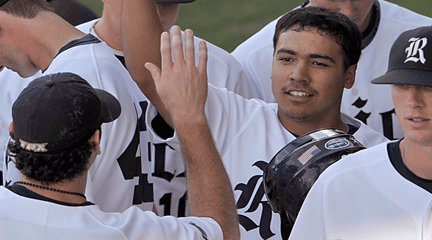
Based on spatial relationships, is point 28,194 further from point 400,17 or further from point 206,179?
point 400,17

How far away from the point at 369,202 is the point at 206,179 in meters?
0.46

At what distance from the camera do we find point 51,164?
1603mm

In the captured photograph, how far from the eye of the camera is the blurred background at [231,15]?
6973 millimetres

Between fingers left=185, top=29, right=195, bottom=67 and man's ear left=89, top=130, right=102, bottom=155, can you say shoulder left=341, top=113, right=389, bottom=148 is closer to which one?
fingers left=185, top=29, right=195, bottom=67

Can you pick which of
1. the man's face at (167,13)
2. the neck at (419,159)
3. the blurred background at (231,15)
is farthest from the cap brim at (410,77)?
the blurred background at (231,15)

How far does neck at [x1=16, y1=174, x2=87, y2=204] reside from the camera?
1596mm

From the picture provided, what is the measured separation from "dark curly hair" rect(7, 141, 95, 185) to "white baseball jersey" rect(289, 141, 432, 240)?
611 millimetres

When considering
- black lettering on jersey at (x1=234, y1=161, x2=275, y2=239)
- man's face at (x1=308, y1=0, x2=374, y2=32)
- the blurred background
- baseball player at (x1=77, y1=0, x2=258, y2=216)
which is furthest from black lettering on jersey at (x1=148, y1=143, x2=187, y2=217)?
the blurred background

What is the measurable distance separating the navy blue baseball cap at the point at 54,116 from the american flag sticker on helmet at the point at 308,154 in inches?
23.7

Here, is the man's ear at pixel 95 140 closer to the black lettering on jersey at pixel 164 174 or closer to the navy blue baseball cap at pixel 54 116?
the navy blue baseball cap at pixel 54 116

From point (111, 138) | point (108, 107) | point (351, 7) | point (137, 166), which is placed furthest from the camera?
point (351, 7)

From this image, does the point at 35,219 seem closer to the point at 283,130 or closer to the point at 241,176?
the point at 241,176

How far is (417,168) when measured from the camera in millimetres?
1677

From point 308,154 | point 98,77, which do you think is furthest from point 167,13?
point 308,154
